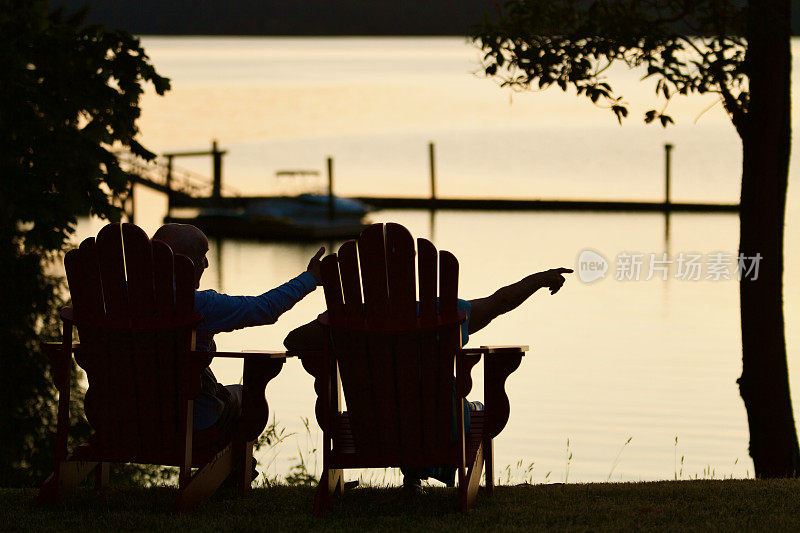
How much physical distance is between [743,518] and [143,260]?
2.76 meters

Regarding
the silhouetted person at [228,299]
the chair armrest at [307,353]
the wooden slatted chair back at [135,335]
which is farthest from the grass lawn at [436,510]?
the silhouetted person at [228,299]

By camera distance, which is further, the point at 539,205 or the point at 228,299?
the point at 539,205

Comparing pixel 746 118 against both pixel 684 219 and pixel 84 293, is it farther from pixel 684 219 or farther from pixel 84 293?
pixel 684 219

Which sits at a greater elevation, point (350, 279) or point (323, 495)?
point (350, 279)

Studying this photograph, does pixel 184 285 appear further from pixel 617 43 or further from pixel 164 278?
pixel 617 43

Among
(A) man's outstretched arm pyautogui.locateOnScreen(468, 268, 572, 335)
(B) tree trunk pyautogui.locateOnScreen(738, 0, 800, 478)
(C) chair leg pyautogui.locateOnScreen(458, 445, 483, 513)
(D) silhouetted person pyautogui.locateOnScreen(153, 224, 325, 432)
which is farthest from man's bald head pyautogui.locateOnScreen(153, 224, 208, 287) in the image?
(B) tree trunk pyautogui.locateOnScreen(738, 0, 800, 478)

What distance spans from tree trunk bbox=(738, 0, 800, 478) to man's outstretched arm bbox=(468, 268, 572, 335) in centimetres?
319

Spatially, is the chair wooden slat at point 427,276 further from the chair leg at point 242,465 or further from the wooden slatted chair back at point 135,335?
the chair leg at point 242,465

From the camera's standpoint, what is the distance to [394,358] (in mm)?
5355

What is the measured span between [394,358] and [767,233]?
156 inches

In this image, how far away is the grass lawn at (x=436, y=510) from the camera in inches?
205

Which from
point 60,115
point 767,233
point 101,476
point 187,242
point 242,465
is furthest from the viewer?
point 767,233

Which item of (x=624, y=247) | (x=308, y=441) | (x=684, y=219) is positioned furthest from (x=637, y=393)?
(x=684, y=219)

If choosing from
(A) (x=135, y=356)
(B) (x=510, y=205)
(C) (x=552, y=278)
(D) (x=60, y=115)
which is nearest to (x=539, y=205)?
(B) (x=510, y=205)
